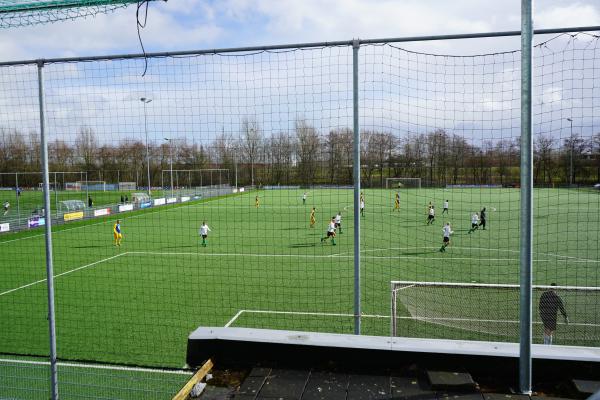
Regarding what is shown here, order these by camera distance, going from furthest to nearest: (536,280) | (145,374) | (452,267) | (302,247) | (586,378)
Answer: (302,247), (452,267), (536,280), (145,374), (586,378)

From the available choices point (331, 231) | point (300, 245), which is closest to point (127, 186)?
point (300, 245)

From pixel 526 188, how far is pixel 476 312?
7.21 metres

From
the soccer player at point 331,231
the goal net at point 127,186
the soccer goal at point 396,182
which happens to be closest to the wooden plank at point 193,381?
the soccer goal at point 396,182

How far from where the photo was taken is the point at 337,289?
44.8ft

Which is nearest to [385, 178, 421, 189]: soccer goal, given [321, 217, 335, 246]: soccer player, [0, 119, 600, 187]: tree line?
[0, 119, 600, 187]: tree line

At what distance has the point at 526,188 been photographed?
2865 millimetres

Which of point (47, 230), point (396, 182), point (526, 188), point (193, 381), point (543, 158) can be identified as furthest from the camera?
point (396, 182)

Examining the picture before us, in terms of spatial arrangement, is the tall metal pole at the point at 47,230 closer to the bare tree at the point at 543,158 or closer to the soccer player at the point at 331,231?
the bare tree at the point at 543,158

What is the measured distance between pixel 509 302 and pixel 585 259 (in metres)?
→ 10.4

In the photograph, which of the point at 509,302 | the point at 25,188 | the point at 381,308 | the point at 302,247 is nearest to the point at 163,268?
the point at 302,247

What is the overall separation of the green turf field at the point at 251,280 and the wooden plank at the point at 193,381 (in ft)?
18.0

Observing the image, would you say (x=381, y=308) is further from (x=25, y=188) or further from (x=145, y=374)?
(x=25, y=188)

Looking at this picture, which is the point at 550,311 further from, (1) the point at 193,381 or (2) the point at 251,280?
(2) the point at 251,280

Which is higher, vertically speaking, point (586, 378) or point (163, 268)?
point (586, 378)
